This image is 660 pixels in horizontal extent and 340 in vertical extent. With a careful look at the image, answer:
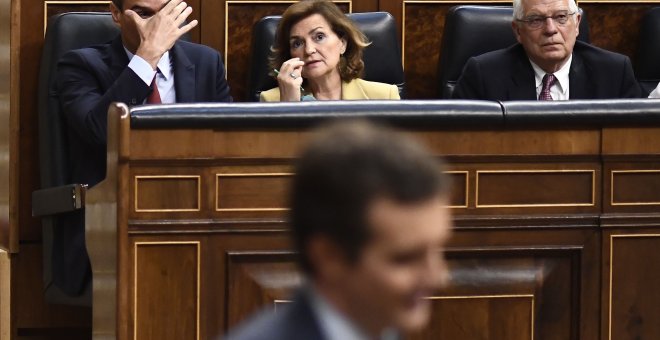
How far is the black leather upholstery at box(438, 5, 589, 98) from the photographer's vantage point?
12.5 ft

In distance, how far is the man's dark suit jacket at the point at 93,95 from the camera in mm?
3246

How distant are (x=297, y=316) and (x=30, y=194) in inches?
112

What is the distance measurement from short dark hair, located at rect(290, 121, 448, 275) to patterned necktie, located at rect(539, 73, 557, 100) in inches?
100

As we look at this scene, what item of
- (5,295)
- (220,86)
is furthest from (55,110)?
(5,295)

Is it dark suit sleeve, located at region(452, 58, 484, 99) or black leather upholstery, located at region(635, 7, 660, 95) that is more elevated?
black leather upholstery, located at region(635, 7, 660, 95)

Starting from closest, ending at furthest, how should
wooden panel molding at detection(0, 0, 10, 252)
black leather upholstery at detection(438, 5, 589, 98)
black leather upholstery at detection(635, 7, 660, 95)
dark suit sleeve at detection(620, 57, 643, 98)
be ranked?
dark suit sleeve at detection(620, 57, 643, 98) → wooden panel molding at detection(0, 0, 10, 252) → black leather upholstery at detection(438, 5, 589, 98) → black leather upholstery at detection(635, 7, 660, 95)

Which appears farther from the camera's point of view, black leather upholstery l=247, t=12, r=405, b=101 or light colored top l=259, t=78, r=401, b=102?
black leather upholstery l=247, t=12, r=405, b=101

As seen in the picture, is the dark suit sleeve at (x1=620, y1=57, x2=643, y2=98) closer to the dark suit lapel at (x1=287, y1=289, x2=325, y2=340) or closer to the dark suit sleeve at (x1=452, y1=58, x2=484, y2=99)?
the dark suit sleeve at (x1=452, y1=58, x2=484, y2=99)

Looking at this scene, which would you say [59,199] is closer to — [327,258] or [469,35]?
[469,35]

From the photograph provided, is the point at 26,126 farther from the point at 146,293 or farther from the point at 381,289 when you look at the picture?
the point at 381,289

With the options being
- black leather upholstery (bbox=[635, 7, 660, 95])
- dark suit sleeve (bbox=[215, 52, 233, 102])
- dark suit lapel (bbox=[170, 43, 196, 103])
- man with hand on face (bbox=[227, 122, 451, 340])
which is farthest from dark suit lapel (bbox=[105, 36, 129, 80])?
man with hand on face (bbox=[227, 122, 451, 340])

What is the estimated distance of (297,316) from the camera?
3.38ft

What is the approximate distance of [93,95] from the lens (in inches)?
130

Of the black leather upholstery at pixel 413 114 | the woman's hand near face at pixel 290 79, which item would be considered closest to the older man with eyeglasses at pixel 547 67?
the woman's hand near face at pixel 290 79
